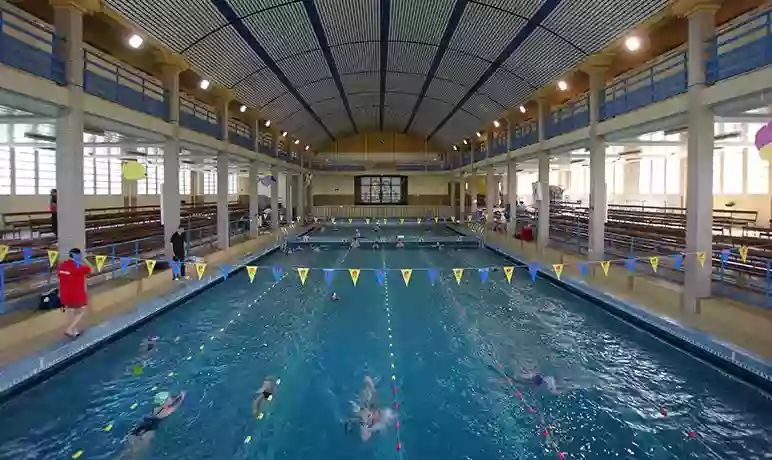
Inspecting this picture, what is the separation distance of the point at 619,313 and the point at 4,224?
57.1ft

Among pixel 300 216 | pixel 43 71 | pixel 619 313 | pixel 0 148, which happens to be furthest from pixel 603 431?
pixel 300 216

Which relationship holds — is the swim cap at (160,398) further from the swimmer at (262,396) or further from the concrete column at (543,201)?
the concrete column at (543,201)

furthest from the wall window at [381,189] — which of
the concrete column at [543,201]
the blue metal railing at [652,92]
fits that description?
the blue metal railing at [652,92]

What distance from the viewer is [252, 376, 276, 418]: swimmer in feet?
18.5

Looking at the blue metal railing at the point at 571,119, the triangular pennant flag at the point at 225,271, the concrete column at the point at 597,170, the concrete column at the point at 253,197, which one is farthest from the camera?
the concrete column at the point at 253,197

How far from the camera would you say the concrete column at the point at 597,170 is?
13.6 meters

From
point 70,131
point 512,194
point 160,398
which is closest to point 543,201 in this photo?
point 512,194

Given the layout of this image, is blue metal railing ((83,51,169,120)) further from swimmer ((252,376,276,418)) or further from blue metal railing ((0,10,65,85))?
swimmer ((252,376,276,418))

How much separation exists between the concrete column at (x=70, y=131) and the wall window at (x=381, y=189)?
33003mm

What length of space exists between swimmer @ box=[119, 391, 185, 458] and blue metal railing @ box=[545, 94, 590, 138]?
43.0 feet

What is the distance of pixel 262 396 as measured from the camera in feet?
19.4

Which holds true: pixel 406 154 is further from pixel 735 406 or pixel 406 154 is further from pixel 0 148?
pixel 735 406

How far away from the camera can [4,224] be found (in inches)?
595

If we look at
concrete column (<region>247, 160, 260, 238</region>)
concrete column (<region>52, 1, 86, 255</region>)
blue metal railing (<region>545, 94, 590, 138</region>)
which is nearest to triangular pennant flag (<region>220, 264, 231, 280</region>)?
concrete column (<region>52, 1, 86, 255</region>)
